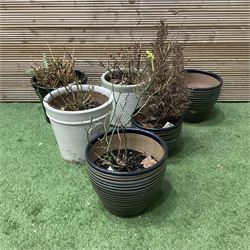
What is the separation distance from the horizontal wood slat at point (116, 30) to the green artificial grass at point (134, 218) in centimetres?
44

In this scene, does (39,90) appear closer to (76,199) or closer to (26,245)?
(76,199)

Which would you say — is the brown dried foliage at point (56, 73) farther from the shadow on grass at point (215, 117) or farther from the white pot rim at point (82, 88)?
the shadow on grass at point (215, 117)

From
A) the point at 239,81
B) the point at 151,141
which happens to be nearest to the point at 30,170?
the point at 151,141

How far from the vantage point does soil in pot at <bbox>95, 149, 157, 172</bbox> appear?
1308 mm

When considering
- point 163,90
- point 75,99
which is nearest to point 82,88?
point 75,99

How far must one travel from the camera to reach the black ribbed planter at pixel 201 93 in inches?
70.2

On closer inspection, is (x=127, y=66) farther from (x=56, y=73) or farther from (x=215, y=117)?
(x=215, y=117)

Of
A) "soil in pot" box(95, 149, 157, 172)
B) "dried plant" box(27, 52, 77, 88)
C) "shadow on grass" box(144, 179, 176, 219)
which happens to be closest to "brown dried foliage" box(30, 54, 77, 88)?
"dried plant" box(27, 52, 77, 88)

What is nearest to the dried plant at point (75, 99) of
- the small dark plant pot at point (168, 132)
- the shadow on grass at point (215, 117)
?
the small dark plant pot at point (168, 132)

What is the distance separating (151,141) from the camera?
4.56 ft

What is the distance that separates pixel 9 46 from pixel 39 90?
43cm

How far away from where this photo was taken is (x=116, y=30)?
1.94 meters

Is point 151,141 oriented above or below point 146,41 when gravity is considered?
below

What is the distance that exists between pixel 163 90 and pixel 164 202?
523 millimetres
